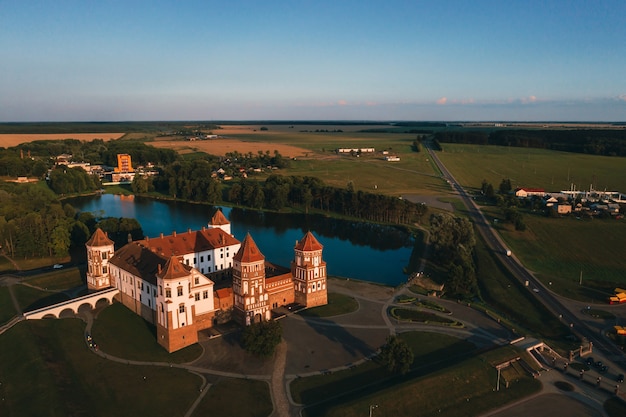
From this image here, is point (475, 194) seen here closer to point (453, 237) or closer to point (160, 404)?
point (453, 237)

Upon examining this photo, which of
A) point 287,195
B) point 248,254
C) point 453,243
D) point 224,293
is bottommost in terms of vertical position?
point 224,293

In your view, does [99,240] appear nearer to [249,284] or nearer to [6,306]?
[6,306]

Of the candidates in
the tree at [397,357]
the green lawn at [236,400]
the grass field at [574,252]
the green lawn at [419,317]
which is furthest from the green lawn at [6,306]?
the grass field at [574,252]

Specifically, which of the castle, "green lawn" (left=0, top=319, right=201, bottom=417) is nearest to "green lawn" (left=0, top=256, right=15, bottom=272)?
the castle

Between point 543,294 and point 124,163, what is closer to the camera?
point 543,294

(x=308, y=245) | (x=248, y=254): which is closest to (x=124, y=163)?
(x=308, y=245)
